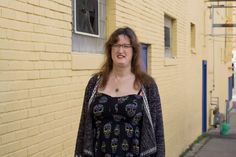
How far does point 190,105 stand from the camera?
14484mm

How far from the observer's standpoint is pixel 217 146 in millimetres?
14414

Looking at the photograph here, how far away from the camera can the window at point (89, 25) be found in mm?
5856

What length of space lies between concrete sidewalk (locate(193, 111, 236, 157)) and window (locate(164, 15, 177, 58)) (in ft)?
8.71

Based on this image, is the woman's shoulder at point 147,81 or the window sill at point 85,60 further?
the window sill at point 85,60

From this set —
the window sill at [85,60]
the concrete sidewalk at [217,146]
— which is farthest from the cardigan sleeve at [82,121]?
the concrete sidewalk at [217,146]

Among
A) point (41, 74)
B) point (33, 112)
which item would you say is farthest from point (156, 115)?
point (41, 74)

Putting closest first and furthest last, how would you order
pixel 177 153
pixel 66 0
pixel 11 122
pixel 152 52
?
1. pixel 11 122
2. pixel 66 0
3. pixel 152 52
4. pixel 177 153

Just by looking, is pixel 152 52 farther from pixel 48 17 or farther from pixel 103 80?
pixel 103 80

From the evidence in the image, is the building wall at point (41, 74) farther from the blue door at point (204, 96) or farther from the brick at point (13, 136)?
the blue door at point (204, 96)

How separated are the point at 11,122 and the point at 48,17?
1199mm

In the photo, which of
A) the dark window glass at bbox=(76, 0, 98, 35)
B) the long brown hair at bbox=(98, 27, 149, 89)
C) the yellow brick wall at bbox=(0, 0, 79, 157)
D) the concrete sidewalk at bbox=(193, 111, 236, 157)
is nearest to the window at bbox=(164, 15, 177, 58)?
the concrete sidewalk at bbox=(193, 111, 236, 157)

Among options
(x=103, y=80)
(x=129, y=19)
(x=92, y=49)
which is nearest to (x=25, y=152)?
(x=103, y=80)

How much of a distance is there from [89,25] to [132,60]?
272 cm

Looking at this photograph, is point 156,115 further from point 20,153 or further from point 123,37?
point 20,153
